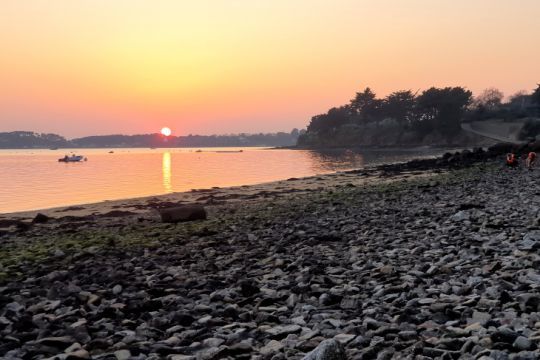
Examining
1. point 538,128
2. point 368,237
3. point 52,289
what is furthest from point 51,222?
point 538,128

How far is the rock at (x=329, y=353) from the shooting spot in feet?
13.9

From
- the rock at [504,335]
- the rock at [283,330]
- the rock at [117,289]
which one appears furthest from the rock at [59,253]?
the rock at [504,335]

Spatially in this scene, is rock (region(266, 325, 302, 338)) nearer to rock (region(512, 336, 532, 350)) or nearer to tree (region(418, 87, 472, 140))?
rock (region(512, 336, 532, 350))

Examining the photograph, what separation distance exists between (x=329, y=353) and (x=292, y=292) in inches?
117

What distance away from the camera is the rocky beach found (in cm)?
509

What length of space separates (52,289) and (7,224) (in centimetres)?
1574

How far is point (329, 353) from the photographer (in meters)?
4.29

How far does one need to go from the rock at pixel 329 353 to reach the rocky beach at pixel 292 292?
1 centimetres

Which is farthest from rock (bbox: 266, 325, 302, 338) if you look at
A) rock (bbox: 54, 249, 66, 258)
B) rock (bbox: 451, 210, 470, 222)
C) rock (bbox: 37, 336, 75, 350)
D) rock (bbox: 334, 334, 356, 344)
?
rock (bbox: 451, 210, 470, 222)

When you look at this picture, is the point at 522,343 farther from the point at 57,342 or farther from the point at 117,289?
the point at 117,289

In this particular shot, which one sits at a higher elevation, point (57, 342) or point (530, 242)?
point (530, 242)

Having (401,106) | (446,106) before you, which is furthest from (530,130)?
(401,106)

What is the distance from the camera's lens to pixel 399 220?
14180 mm

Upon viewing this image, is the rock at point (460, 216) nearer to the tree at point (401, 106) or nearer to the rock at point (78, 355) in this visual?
the rock at point (78, 355)
